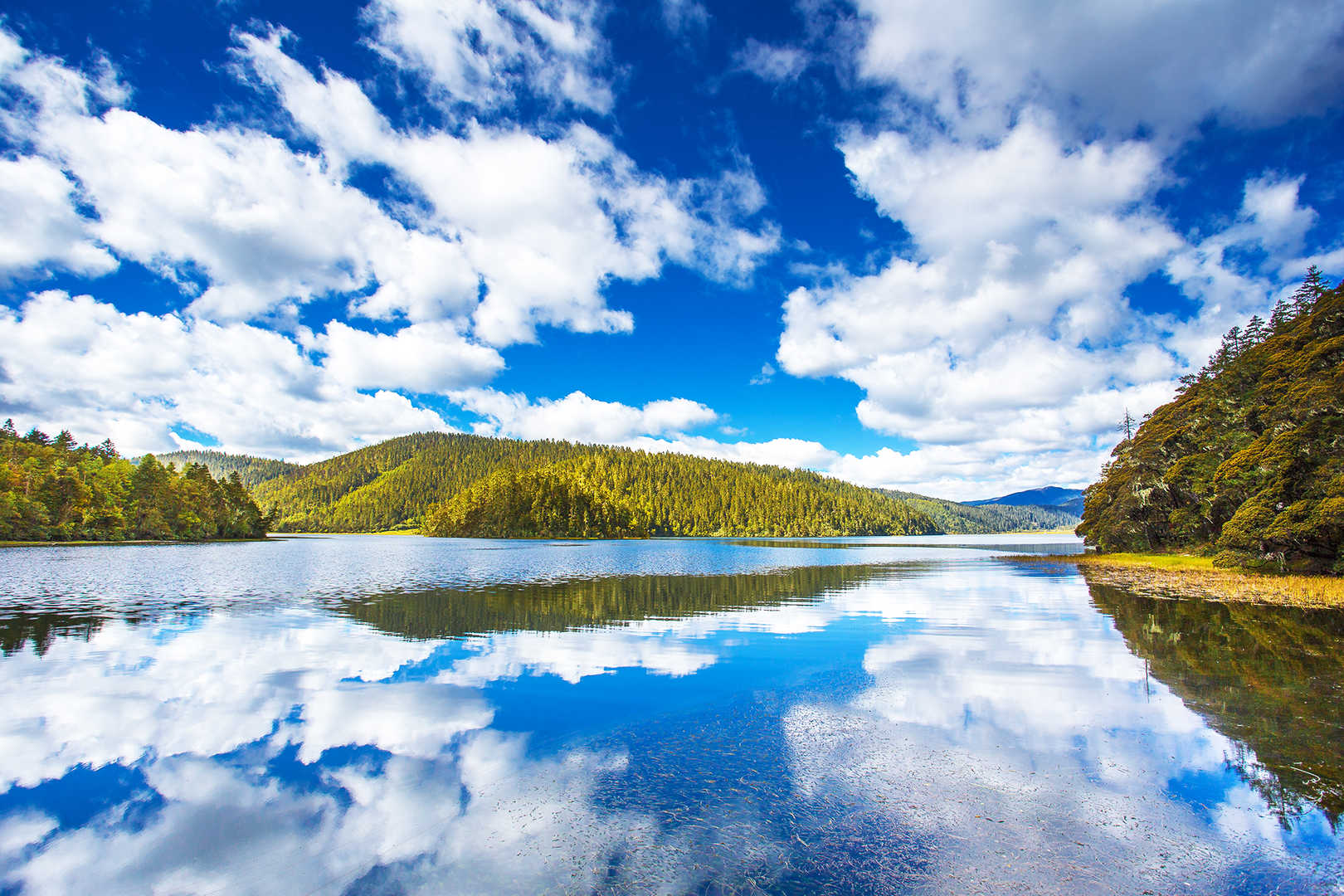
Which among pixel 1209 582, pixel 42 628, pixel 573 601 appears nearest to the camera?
pixel 42 628

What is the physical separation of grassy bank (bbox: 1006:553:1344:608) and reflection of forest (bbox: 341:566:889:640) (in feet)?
61.3

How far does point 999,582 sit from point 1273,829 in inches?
1646

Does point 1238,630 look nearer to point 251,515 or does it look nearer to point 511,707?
point 511,707

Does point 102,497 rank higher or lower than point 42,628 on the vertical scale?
higher

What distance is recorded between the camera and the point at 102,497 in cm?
10894

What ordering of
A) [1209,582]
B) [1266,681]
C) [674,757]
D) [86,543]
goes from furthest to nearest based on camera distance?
[86,543] < [1209,582] < [1266,681] < [674,757]

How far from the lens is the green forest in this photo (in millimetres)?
96062

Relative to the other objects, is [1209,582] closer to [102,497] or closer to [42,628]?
[42,628]

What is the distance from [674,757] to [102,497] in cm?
14111

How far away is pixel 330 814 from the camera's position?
30.6ft

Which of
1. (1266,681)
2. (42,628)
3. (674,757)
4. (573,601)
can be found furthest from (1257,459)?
(42,628)

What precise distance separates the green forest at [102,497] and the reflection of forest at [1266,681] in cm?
13353

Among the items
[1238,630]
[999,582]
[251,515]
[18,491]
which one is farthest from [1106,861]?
[251,515]

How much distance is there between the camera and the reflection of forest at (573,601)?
2752 cm
